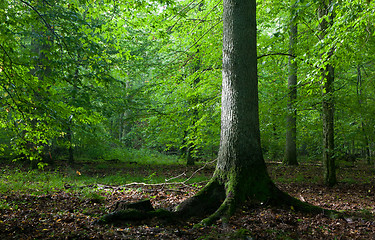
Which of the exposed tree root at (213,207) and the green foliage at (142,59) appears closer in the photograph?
the exposed tree root at (213,207)

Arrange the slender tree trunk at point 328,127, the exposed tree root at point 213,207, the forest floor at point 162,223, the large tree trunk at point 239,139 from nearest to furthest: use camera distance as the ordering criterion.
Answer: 1. the forest floor at point 162,223
2. the exposed tree root at point 213,207
3. the large tree trunk at point 239,139
4. the slender tree trunk at point 328,127

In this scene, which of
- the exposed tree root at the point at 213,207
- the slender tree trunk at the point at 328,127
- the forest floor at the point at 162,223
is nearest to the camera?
the forest floor at the point at 162,223

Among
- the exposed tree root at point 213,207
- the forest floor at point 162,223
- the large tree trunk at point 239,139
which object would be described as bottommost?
the forest floor at point 162,223

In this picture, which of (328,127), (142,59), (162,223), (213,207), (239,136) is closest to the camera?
(162,223)

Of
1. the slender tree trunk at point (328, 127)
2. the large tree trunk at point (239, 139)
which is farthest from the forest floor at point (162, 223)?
the slender tree trunk at point (328, 127)

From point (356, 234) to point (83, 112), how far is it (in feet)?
16.7

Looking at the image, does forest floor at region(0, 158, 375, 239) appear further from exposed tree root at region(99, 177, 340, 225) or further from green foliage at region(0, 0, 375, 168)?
green foliage at region(0, 0, 375, 168)

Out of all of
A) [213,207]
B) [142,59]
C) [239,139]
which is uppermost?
[142,59]

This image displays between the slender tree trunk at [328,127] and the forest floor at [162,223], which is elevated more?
the slender tree trunk at [328,127]

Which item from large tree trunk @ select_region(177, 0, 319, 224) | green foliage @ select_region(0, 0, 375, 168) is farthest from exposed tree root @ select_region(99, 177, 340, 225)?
green foliage @ select_region(0, 0, 375, 168)

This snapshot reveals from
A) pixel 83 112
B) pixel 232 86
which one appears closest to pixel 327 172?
pixel 232 86

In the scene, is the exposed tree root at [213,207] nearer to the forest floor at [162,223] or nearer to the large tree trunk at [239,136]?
the large tree trunk at [239,136]

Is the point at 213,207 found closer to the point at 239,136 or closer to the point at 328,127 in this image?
the point at 239,136

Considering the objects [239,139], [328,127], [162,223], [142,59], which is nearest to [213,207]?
[162,223]
